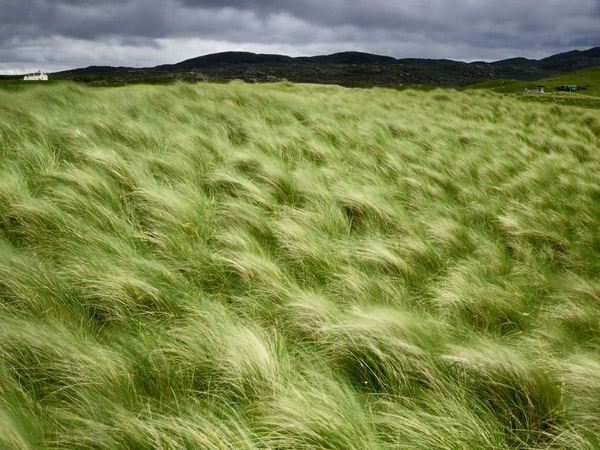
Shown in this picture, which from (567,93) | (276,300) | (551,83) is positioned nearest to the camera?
(276,300)

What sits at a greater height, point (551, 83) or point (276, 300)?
point (551, 83)

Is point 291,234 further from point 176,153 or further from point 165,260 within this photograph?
point 176,153

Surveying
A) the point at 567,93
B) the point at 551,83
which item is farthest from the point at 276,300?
the point at 551,83

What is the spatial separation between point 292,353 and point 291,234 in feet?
4.70

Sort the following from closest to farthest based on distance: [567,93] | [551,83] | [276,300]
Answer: [276,300] → [567,93] → [551,83]

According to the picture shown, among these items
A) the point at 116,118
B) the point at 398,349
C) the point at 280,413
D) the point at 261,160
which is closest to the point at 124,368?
the point at 280,413

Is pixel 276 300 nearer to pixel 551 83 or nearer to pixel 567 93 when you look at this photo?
pixel 567 93

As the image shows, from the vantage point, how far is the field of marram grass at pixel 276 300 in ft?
5.45

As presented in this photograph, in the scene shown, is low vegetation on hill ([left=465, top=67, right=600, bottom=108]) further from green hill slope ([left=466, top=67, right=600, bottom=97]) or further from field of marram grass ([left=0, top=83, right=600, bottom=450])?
field of marram grass ([left=0, top=83, right=600, bottom=450])

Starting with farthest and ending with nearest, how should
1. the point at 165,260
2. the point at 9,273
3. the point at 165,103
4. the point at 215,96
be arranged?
the point at 215,96
the point at 165,103
the point at 165,260
the point at 9,273

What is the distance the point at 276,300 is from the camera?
259cm

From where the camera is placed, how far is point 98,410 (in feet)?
5.30

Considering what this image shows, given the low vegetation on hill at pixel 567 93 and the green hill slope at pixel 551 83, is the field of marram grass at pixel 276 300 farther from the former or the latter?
the green hill slope at pixel 551 83

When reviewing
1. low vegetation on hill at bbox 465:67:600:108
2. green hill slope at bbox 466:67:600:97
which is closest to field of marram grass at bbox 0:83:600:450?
low vegetation on hill at bbox 465:67:600:108
